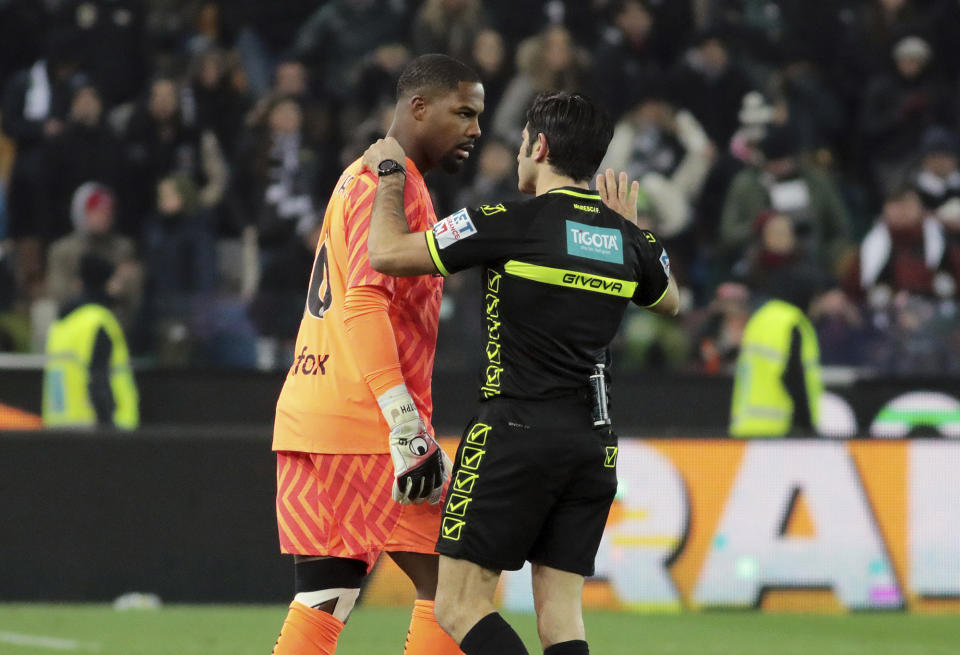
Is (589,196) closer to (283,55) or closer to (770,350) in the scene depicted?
(770,350)

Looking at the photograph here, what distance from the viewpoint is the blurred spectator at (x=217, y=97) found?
→ 13.2 meters

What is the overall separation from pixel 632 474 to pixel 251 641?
2.50 m

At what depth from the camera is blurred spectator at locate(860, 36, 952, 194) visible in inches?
539

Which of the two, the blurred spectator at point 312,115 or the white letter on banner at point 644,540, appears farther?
the blurred spectator at point 312,115

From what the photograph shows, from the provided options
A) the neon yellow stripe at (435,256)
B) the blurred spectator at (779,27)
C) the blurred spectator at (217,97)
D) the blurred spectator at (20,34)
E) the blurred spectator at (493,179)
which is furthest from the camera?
the blurred spectator at (779,27)

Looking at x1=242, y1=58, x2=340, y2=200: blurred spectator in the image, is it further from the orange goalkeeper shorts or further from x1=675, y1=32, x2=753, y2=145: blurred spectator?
the orange goalkeeper shorts

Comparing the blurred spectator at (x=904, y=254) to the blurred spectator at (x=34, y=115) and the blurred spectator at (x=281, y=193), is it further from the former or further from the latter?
the blurred spectator at (x=34, y=115)

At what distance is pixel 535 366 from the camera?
430 cm

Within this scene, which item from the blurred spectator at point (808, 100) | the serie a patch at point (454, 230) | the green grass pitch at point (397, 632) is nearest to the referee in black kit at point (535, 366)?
the serie a patch at point (454, 230)

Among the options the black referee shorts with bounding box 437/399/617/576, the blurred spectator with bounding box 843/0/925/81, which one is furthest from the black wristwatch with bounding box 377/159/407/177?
the blurred spectator with bounding box 843/0/925/81

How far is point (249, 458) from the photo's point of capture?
29.7 ft

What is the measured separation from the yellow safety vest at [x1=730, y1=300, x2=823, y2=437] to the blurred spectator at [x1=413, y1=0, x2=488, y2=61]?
4574 mm

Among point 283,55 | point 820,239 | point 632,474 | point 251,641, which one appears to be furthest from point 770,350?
point 283,55

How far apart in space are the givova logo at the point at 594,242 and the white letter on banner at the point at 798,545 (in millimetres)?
4861
